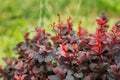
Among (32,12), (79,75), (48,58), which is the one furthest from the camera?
(32,12)

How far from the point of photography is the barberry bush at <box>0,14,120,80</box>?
2.19 m

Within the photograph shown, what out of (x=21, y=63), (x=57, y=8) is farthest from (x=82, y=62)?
(x=57, y=8)

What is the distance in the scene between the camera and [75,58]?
7.29 ft

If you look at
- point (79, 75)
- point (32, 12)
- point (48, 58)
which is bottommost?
Result: point (79, 75)

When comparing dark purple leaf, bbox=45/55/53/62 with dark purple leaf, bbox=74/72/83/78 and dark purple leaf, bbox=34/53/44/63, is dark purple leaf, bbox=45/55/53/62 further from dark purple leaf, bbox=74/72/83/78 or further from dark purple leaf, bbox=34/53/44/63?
dark purple leaf, bbox=74/72/83/78

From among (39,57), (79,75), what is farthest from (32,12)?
(79,75)

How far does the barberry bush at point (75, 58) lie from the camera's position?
7.18 ft

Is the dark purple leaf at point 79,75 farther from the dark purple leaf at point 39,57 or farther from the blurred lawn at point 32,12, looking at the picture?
the blurred lawn at point 32,12

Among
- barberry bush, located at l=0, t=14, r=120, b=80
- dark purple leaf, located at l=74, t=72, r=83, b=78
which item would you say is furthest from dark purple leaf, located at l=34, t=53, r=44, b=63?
dark purple leaf, located at l=74, t=72, r=83, b=78

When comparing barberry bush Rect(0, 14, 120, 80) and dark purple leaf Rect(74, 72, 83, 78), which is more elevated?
barberry bush Rect(0, 14, 120, 80)

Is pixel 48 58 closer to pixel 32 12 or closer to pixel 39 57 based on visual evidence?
pixel 39 57

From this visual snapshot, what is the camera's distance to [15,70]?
2557 mm

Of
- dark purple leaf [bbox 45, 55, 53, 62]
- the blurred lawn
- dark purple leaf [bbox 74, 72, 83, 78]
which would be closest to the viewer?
dark purple leaf [bbox 74, 72, 83, 78]

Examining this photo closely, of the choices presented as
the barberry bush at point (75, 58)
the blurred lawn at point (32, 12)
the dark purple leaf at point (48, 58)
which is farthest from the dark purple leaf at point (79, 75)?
the blurred lawn at point (32, 12)
